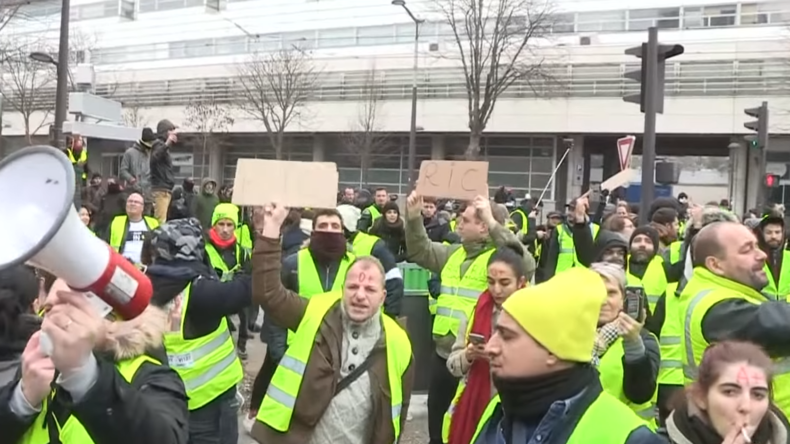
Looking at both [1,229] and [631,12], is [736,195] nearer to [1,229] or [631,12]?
[631,12]

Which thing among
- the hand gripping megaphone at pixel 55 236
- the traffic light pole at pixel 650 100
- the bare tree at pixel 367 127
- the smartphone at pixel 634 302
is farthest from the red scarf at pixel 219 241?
the bare tree at pixel 367 127

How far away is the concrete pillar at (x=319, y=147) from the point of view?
4700cm

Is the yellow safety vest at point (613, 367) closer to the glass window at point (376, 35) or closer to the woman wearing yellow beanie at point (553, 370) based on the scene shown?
the woman wearing yellow beanie at point (553, 370)

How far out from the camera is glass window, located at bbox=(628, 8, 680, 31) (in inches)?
1484

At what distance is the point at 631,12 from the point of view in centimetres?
3875

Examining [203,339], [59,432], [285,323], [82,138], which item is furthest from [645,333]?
[82,138]

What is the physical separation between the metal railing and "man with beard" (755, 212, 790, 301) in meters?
31.0

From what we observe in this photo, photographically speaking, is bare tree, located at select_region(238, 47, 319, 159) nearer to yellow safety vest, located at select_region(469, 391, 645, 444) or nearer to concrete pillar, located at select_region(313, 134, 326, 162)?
concrete pillar, located at select_region(313, 134, 326, 162)

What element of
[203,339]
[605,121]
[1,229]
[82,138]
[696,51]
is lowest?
[203,339]

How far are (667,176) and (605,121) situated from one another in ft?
93.2

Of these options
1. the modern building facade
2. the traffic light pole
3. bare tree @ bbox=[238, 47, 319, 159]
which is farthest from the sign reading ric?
bare tree @ bbox=[238, 47, 319, 159]

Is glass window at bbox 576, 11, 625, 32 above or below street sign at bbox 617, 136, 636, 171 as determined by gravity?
above

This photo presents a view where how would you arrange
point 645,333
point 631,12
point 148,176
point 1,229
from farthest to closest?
1. point 631,12
2. point 148,176
3. point 645,333
4. point 1,229

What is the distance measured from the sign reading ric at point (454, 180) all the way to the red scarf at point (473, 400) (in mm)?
1596
